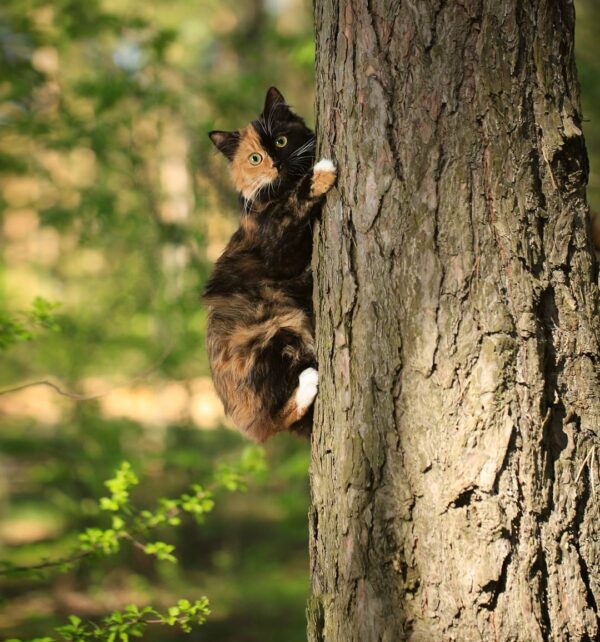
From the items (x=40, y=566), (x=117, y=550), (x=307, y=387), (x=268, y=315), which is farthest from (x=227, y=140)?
(x=40, y=566)

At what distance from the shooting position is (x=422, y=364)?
1938 millimetres

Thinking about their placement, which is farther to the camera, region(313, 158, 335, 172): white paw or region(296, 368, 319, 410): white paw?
region(296, 368, 319, 410): white paw

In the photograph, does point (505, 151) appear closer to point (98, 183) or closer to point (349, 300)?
point (349, 300)

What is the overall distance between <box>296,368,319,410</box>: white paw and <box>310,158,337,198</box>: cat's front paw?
877mm

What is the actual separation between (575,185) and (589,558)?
1056 millimetres

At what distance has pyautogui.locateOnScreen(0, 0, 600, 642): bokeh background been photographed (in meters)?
6.30

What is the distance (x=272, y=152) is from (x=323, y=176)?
53.9 inches

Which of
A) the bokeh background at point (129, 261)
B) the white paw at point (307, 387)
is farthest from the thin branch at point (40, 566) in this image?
the bokeh background at point (129, 261)

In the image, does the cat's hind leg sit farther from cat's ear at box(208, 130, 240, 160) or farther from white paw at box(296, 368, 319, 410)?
cat's ear at box(208, 130, 240, 160)

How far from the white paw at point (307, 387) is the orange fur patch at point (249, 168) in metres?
1.09

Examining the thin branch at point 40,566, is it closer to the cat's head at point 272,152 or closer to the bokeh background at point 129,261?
the cat's head at point 272,152

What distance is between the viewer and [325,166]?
7.39 feet

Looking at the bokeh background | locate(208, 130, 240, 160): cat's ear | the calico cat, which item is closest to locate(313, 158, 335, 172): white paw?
the calico cat

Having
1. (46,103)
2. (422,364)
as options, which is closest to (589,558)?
(422,364)
